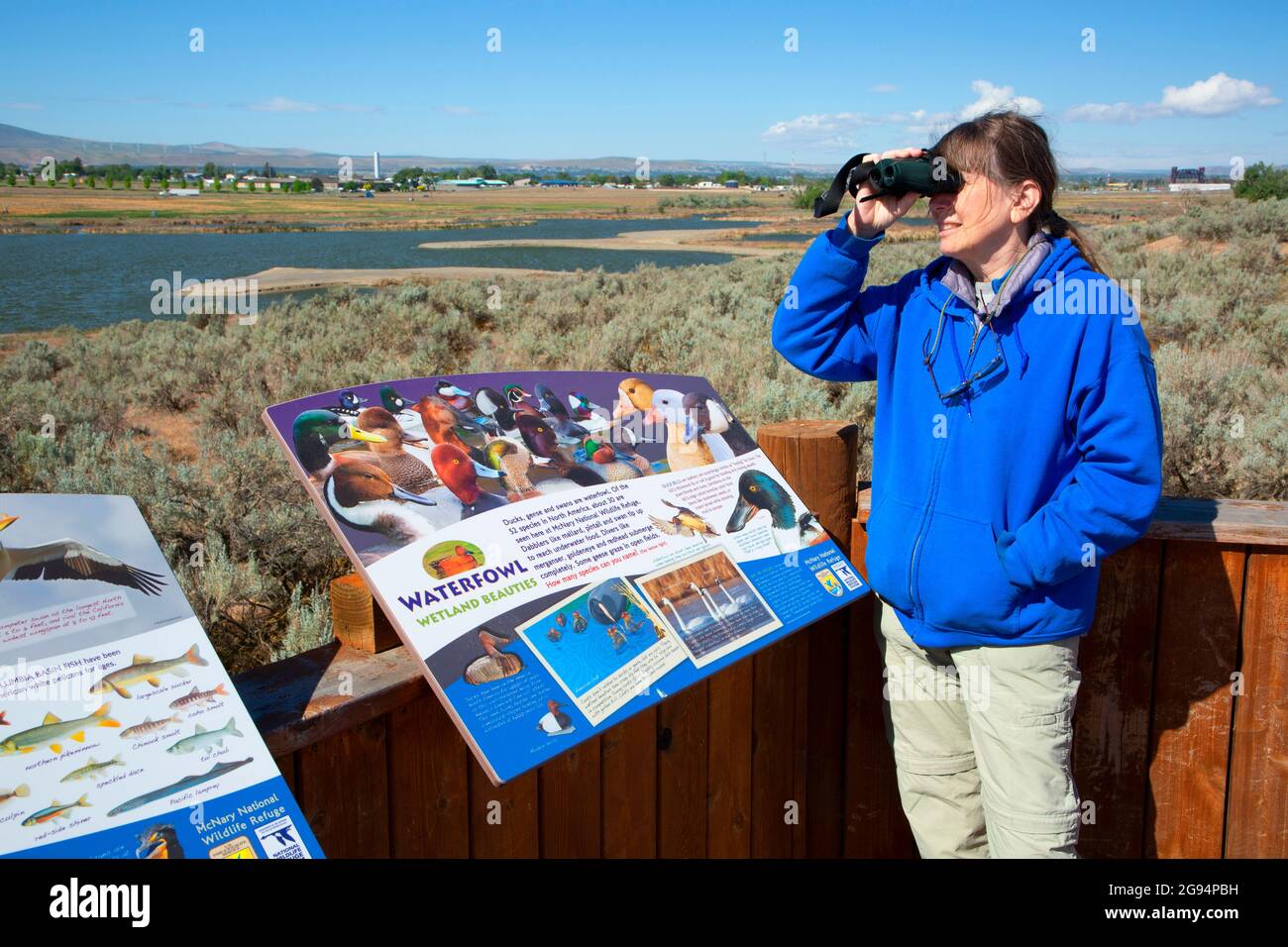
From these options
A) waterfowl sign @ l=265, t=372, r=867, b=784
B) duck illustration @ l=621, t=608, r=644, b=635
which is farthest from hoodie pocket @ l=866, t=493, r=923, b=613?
duck illustration @ l=621, t=608, r=644, b=635

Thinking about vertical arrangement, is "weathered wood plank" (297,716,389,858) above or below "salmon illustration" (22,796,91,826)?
below

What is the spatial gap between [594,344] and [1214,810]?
29.1ft

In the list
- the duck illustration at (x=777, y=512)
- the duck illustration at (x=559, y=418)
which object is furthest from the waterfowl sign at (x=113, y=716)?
the duck illustration at (x=777, y=512)

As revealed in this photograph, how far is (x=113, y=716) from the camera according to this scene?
1319 mm

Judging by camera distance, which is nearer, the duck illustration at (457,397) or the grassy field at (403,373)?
the duck illustration at (457,397)

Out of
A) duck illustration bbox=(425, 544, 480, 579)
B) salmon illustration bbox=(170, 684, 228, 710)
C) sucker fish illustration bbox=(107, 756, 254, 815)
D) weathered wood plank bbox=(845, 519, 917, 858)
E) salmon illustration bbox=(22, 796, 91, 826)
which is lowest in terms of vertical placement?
weathered wood plank bbox=(845, 519, 917, 858)

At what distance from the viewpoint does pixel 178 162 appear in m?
170

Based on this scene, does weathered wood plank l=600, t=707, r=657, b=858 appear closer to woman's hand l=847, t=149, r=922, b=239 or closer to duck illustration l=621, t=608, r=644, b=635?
duck illustration l=621, t=608, r=644, b=635

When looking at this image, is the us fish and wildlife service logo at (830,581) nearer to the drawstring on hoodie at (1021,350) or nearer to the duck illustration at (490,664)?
the drawstring on hoodie at (1021,350)

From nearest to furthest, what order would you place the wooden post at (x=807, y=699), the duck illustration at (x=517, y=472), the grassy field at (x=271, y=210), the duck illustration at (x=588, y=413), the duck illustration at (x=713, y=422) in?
1. the duck illustration at (x=517, y=472)
2. the duck illustration at (x=588, y=413)
3. the duck illustration at (x=713, y=422)
4. the wooden post at (x=807, y=699)
5. the grassy field at (x=271, y=210)

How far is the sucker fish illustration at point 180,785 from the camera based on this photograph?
1261 millimetres

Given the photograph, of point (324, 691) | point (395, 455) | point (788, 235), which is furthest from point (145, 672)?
point (788, 235)

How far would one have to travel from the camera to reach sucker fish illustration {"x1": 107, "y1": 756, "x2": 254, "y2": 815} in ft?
4.14

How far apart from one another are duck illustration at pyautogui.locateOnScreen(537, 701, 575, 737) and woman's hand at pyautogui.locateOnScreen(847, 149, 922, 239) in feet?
3.90
